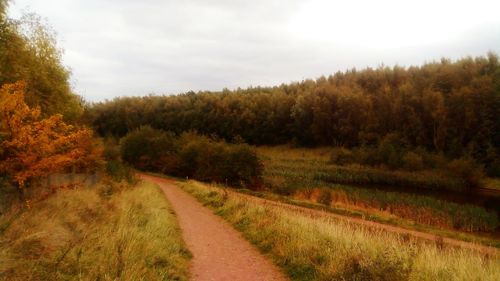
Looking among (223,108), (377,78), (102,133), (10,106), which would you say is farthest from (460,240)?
(102,133)

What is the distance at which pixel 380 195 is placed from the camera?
94.6ft

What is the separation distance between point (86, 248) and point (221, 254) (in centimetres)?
393

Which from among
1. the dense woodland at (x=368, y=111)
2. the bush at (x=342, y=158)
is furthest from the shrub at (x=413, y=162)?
the bush at (x=342, y=158)

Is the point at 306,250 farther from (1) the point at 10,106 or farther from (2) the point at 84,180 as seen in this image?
(2) the point at 84,180

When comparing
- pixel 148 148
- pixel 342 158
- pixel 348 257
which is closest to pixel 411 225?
pixel 348 257

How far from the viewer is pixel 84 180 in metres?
20.2

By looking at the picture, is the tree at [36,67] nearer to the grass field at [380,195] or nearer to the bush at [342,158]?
the grass field at [380,195]

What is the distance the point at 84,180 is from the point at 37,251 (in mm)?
13484

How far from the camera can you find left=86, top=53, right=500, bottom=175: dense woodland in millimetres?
51656

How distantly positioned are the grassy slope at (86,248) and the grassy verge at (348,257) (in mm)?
2338

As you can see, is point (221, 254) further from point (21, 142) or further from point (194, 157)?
point (194, 157)

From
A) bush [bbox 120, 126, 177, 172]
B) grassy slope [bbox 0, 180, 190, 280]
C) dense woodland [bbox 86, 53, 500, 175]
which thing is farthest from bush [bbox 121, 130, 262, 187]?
grassy slope [bbox 0, 180, 190, 280]

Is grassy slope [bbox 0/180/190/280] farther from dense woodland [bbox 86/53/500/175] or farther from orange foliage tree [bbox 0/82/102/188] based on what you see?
dense woodland [bbox 86/53/500/175]

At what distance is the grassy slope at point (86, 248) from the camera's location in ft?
22.2
